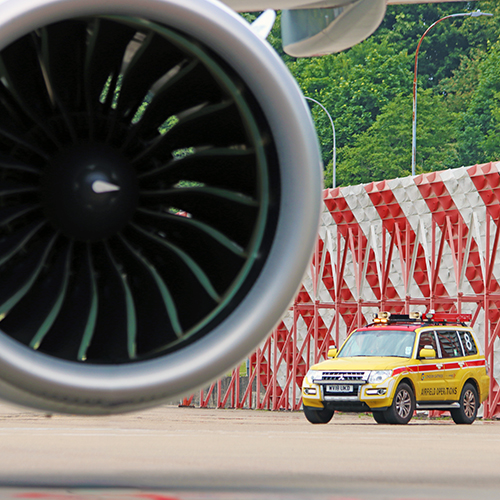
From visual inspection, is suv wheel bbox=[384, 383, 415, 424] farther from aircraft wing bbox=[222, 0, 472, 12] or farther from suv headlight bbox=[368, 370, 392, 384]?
aircraft wing bbox=[222, 0, 472, 12]

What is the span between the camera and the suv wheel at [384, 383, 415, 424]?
21.2 m

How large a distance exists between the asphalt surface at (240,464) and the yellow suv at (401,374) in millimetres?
3057

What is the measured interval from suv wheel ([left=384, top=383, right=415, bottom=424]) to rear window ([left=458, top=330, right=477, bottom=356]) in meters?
1.79

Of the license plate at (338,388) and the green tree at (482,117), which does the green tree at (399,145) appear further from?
the license plate at (338,388)

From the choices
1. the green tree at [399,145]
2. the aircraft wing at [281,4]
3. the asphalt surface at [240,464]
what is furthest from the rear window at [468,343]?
the green tree at [399,145]

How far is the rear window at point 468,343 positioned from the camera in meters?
22.9

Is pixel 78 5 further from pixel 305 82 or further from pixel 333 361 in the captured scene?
pixel 305 82

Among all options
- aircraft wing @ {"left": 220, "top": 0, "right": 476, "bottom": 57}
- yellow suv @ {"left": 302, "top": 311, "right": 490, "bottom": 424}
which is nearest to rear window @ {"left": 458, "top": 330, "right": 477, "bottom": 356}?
yellow suv @ {"left": 302, "top": 311, "right": 490, "bottom": 424}

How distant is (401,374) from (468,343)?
2.15 meters

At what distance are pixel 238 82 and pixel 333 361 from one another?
17.3 meters

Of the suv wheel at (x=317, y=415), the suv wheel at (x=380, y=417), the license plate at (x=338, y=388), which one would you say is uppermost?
the license plate at (x=338, y=388)

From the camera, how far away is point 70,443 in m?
13.8

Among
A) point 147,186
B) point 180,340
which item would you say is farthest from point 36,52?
point 180,340

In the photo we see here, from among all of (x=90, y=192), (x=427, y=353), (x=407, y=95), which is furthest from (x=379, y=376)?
(x=407, y=95)
